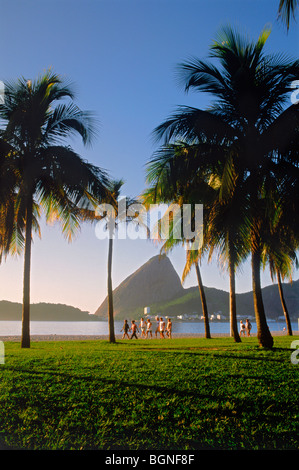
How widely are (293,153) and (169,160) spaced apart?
3793 millimetres

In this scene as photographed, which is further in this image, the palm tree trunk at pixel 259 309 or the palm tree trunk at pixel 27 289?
the palm tree trunk at pixel 27 289

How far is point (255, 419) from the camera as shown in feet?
14.7

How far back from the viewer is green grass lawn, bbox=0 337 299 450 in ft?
12.8

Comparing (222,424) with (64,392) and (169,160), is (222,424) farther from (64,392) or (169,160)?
(169,160)

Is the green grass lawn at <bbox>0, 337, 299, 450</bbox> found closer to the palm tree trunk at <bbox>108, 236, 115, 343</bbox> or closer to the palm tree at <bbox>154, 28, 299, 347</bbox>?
the palm tree at <bbox>154, 28, 299, 347</bbox>

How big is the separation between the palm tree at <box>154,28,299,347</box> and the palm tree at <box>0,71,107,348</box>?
3.77 meters

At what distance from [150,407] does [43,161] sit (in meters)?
11.5

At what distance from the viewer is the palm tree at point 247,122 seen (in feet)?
38.1

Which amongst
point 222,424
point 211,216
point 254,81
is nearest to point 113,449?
point 222,424

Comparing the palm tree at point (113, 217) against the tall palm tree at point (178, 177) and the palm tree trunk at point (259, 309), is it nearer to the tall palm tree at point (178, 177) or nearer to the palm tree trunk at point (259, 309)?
the tall palm tree at point (178, 177)

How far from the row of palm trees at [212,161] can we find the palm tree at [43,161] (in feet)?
0.12

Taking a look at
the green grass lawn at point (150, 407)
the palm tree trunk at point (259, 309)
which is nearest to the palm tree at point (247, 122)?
the palm tree trunk at point (259, 309)

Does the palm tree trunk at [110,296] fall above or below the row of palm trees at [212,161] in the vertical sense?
below

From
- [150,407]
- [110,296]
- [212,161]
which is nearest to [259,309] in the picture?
[212,161]
